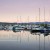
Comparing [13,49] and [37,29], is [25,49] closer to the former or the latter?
[13,49]

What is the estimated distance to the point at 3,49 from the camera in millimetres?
4293

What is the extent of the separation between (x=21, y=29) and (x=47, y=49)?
787 centimetres

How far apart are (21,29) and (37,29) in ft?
5.69

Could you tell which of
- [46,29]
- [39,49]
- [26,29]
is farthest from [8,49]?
[26,29]

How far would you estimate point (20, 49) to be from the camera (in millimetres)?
4340

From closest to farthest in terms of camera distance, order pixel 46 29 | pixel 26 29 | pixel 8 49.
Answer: pixel 8 49, pixel 46 29, pixel 26 29

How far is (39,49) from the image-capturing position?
4367mm

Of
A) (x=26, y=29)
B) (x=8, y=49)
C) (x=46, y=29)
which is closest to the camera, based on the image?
(x=8, y=49)

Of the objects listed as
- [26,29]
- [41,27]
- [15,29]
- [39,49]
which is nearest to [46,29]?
[41,27]

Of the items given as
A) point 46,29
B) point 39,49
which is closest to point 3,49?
point 39,49

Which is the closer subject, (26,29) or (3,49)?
(3,49)

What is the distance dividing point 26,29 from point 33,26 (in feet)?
4.50

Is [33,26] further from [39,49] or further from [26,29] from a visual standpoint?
[39,49]

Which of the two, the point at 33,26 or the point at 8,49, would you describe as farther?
the point at 33,26
